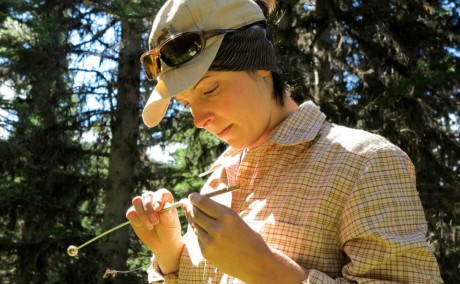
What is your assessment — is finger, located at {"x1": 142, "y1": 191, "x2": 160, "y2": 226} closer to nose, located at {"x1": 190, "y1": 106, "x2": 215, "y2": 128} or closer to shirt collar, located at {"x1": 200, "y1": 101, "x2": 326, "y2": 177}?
nose, located at {"x1": 190, "y1": 106, "x2": 215, "y2": 128}

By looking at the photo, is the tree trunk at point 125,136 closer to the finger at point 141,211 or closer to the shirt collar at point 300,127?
the finger at point 141,211

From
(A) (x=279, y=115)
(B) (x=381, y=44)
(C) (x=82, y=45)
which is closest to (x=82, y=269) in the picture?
(C) (x=82, y=45)

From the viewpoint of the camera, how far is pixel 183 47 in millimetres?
1586

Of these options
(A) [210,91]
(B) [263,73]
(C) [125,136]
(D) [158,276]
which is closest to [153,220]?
(D) [158,276]

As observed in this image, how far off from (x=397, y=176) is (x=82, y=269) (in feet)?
26.9

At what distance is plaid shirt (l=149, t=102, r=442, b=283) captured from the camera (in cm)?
131

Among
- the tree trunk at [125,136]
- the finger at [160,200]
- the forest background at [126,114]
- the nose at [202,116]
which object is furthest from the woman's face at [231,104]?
Result: the tree trunk at [125,136]

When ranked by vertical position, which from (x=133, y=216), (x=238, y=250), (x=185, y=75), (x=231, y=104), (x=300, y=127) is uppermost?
(x=185, y=75)

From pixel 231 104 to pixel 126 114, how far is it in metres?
8.12

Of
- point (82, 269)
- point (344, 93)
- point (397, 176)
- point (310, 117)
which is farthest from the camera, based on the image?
point (82, 269)

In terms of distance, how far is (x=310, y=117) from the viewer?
165 centimetres

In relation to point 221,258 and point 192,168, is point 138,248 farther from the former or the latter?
point 221,258

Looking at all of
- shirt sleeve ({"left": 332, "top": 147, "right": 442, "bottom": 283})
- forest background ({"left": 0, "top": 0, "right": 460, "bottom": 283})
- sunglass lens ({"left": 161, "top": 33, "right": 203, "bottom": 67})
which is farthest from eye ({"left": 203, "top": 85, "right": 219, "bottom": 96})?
forest background ({"left": 0, "top": 0, "right": 460, "bottom": 283})

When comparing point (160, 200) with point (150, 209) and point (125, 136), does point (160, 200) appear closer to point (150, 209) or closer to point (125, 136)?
point (150, 209)
